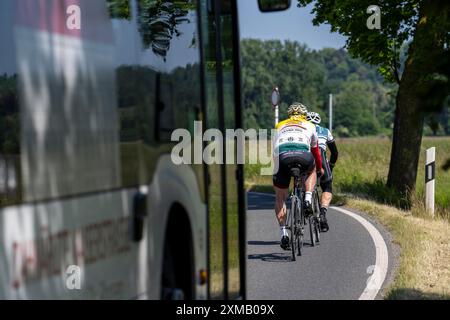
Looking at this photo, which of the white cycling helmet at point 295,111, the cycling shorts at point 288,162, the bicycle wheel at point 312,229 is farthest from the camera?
the bicycle wheel at point 312,229

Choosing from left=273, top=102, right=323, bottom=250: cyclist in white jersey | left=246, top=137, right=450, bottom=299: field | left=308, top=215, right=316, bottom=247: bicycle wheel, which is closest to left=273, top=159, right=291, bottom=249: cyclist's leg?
left=273, top=102, right=323, bottom=250: cyclist in white jersey

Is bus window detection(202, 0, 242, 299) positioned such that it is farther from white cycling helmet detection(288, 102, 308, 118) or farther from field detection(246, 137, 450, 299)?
white cycling helmet detection(288, 102, 308, 118)

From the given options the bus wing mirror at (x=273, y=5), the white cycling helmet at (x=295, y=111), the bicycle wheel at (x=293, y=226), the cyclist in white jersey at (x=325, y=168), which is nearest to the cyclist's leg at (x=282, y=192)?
the bicycle wheel at (x=293, y=226)

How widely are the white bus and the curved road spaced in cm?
319

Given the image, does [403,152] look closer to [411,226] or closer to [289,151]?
[411,226]

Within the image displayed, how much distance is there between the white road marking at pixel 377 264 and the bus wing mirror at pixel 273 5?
10.5ft

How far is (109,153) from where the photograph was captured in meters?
5.07

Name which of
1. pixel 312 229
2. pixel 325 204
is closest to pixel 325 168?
pixel 325 204

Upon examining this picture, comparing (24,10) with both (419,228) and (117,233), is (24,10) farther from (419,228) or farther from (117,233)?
(419,228)

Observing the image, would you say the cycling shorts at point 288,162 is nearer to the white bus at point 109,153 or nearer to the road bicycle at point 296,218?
the road bicycle at point 296,218

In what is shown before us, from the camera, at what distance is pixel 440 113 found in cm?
599

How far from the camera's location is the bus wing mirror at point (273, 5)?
26.0ft

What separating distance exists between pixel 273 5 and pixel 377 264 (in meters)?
5.30

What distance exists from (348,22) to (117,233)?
18711mm
